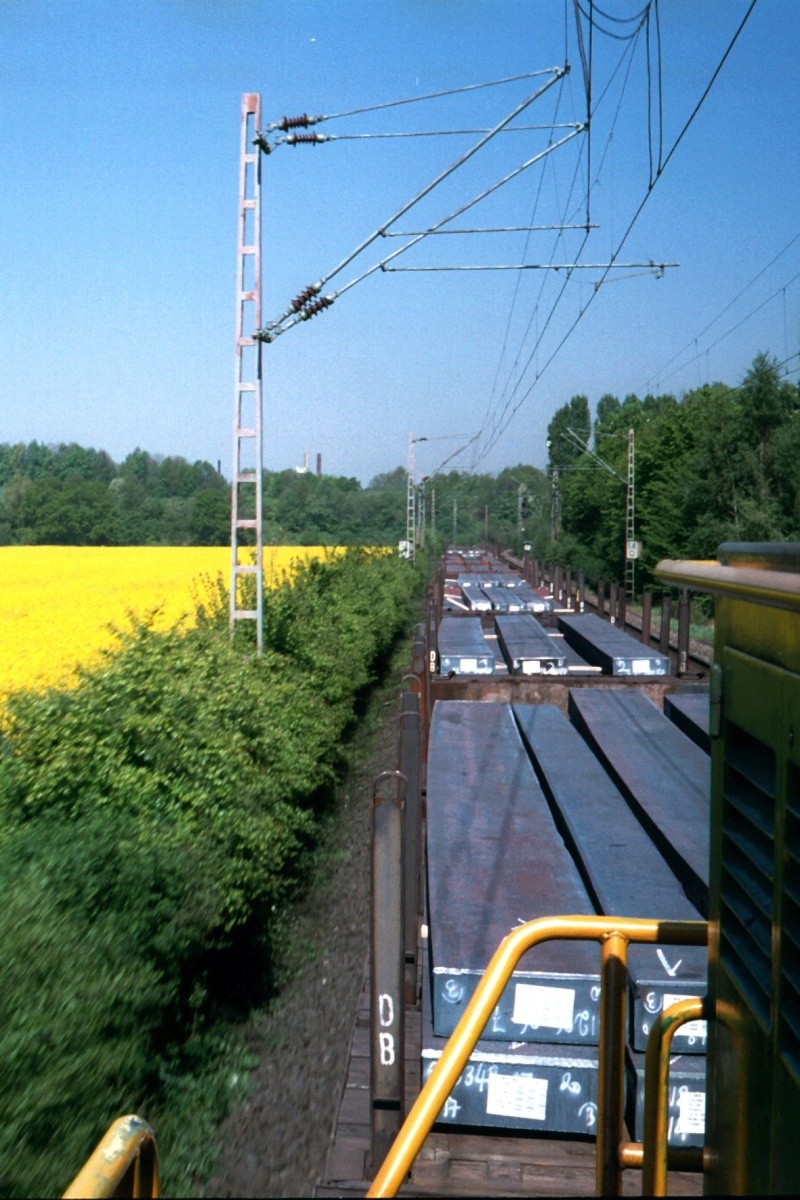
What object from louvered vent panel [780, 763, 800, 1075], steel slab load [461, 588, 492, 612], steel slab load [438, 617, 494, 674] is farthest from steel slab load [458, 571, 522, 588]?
louvered vent panel [780, 763, 800, 1075]

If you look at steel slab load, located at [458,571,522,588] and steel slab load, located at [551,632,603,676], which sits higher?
steel slab load, located at [458,571,522,588]

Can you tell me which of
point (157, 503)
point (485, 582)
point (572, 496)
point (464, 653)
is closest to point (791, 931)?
point (464, 653)

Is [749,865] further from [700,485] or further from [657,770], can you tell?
[700,485]

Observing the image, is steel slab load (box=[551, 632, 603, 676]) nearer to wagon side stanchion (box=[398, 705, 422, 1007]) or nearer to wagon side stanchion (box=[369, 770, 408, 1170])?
wagon side stanchion (box=[398, 705, 422, 1007])

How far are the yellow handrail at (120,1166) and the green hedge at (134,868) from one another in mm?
2473

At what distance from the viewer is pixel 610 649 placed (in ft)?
53.0

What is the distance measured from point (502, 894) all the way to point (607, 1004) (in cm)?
278

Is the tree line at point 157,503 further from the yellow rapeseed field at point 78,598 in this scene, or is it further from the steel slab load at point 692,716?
the steel slab load at point 692,716

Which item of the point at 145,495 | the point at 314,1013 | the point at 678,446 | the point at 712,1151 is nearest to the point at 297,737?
the point at 314,1013

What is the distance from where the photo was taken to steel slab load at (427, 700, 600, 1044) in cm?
Result: 443

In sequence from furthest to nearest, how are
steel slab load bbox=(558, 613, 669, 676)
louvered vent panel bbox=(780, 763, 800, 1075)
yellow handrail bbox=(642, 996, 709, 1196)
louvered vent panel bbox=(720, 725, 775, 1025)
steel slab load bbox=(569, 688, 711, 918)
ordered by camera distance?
steel slab load bbox=(558, 613, 669, 676) < steel slab load bbox=(569, 688, 711, 918) < yellow handrail bbox=(642, 996, 709, 1196) < louvered vent panel bbox=(720, 725, 775, 1025) < louvered vent panel bbox=(780, 763, 800, 1075)

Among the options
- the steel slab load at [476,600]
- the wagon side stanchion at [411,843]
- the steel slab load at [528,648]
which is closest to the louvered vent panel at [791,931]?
the wagon side stanchion at [411,843]

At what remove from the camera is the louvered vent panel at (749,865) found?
2.04 metres

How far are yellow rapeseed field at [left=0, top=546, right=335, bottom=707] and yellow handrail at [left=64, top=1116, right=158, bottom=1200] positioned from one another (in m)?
7.18
